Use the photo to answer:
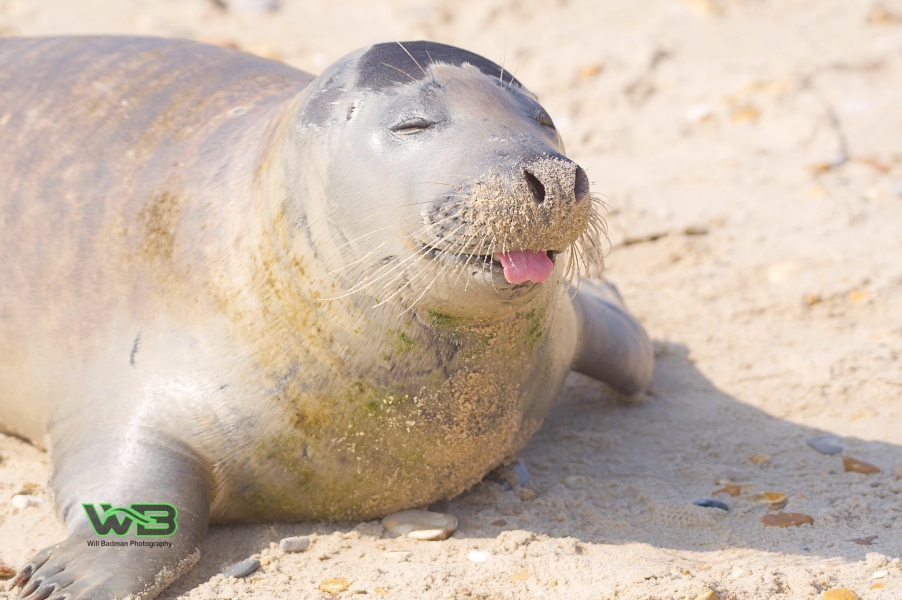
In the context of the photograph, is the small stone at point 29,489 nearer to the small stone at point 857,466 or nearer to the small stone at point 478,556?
the small stone at point 478,556

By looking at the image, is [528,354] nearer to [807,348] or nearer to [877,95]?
[807,348]

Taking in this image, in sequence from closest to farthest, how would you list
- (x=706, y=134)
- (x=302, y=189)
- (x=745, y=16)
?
(x=302, y=189) → (x=706, y=134) → (x=745, y=16)

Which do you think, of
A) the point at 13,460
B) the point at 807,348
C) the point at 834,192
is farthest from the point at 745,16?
the point at 13,460

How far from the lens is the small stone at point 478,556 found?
318cm

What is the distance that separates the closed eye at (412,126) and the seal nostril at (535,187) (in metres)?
0.34

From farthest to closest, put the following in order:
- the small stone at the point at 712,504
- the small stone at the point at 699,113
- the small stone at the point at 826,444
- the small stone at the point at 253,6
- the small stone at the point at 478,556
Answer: the small stone at the point at 253,6 → the small stone at the point at 699,113 → the small stone at the point at 826,444 → the small stone at the point at 712,504 → the small stone at the point at 478,556

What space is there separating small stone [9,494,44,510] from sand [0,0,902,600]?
0.04 meters

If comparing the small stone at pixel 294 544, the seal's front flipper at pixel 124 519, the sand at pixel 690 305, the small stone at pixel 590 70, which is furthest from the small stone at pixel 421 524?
the small stone at pixel 590 70

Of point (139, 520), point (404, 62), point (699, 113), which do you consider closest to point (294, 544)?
point (139, 520)

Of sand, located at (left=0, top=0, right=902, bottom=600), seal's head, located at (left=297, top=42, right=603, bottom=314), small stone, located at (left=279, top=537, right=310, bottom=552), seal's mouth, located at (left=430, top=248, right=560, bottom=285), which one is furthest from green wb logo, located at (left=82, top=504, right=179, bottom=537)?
seal's mouth, located at (left=430, top=248, right=560, bottom=285)

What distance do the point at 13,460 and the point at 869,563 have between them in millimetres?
2617

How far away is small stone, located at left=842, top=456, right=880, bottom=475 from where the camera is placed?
12.2ft

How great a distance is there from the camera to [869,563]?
3.11 meters

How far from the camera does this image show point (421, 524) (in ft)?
11.1
